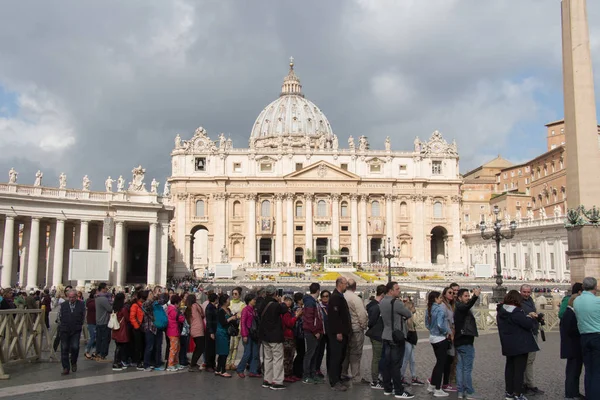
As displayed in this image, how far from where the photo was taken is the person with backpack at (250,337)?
1159 cm

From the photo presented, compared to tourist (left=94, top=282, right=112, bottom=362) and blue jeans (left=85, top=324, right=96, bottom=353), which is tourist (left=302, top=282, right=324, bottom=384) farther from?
blue jeans (left=85, top=324, right=96, bottom=353)

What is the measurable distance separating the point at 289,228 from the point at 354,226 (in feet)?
28.9

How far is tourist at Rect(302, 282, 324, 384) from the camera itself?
427 inches

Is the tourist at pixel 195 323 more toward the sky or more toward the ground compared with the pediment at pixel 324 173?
more toward the ground

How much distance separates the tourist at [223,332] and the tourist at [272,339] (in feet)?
3.41

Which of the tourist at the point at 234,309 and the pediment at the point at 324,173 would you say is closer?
the tourist at the point at 234,309

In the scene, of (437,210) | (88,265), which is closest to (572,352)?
(88,265)

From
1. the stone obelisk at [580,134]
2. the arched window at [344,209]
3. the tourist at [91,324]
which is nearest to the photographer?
the tourist at [91,324]

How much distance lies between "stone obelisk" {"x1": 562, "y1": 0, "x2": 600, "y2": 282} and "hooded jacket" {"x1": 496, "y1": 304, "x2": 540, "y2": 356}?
34.7ft

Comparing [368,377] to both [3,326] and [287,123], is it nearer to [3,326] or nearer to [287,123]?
[3,326]

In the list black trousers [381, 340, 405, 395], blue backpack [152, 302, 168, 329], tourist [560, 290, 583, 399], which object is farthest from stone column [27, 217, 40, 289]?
Answer: tourist [560, 290, 583, 399]

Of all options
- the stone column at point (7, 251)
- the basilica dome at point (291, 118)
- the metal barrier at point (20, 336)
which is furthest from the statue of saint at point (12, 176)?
the basilica dome at point (291, 118)

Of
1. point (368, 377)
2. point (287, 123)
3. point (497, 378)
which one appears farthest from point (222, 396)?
point (287, 123)

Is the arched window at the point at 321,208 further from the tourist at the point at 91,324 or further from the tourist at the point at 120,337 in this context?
the tourist at the point at 120,337
